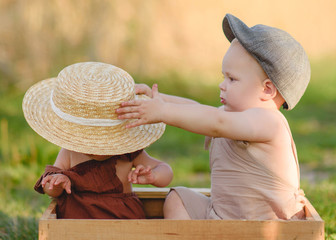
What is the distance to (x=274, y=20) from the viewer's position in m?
11.2

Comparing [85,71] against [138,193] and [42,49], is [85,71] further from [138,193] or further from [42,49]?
[42,49]

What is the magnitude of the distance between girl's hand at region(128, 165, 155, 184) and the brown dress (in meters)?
0.14

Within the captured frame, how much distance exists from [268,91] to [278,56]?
0.17 metres

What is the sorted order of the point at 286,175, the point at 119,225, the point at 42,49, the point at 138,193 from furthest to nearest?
the point at 42,49, the point at 138,193, the point at 286,175, the point at 119,225

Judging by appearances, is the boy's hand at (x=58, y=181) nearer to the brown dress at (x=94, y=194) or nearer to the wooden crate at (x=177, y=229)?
the brown dress at (x=94, y=194)

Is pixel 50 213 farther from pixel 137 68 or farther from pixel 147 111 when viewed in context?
pixel 137 68

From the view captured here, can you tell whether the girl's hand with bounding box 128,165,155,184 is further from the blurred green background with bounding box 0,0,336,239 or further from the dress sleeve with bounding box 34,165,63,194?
the blurred green background with bounding box 0,0,336,239

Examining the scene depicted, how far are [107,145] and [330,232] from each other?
5.19ft

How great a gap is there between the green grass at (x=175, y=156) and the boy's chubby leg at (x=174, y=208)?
37.0 inches

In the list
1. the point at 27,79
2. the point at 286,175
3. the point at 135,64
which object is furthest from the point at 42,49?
the point at 286,175

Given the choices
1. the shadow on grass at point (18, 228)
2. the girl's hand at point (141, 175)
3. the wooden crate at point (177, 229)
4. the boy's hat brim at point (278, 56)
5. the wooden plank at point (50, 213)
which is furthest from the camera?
the shadow on grass at point (18, 228)

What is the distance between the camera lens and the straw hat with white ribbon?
7.48 feet

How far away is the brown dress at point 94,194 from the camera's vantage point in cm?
240

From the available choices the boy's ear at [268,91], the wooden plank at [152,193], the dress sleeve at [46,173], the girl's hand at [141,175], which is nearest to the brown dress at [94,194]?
the dress sleeve at [46,173]
